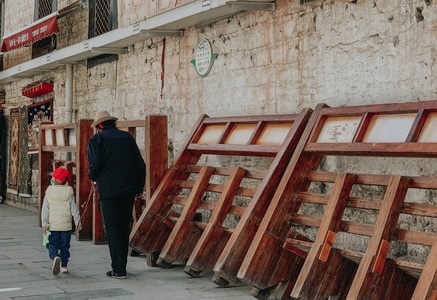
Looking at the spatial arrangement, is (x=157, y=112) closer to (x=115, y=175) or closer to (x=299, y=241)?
(x=115, y=175)

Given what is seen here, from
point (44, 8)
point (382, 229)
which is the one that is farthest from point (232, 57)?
point (44, 8)

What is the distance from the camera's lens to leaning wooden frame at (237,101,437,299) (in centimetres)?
543

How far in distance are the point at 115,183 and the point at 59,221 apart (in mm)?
689

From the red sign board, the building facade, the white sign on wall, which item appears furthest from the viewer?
the red sign board

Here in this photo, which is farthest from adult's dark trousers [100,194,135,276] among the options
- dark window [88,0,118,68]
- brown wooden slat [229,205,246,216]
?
dark window [88,0,118,68]

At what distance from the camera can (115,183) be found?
7.48 m

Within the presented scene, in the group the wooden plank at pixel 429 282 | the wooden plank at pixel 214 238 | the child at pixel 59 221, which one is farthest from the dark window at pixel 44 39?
the wooden plank at pixel 429 282

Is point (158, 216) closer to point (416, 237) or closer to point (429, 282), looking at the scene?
point (416, 237)

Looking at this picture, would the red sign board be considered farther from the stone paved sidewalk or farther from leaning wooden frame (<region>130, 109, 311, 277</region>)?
leaning wooden frame (<region>130, 109, 311, 277</region>)

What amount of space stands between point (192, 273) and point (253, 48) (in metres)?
2.71

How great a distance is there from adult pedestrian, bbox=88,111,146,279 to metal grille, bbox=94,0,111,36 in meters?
5.23

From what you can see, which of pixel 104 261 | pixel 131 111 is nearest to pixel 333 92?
pixel 104 261

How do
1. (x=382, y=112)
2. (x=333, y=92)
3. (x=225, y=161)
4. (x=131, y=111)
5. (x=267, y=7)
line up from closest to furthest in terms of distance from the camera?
(x=382, y=112)
(x=333, y=92)
(x=267, y=7)
(x=225, y=161)
(x=131, y=111)

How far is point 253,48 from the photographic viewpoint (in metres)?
8.52
